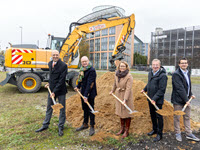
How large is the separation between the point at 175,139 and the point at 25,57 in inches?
291

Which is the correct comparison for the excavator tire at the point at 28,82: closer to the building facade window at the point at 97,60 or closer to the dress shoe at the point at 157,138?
the dress shoe at the point at 157,138

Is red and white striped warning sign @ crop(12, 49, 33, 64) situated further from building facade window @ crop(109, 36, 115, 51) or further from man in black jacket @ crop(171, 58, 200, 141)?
building facade window @ crop(109, 36, 115, 51)

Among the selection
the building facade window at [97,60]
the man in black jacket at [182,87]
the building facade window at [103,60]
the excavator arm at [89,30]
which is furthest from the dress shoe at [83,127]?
the building facade window at [97,60]

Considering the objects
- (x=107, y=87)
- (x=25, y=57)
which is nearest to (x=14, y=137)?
(x=107, y=87)

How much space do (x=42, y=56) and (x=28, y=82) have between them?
1553mm

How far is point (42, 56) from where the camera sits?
772 centimetres

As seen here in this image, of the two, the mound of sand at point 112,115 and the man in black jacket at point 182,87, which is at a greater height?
the man in black jacket at point 182,87

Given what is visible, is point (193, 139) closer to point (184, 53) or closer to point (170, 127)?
point (170, 127)

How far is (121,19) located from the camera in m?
7.60

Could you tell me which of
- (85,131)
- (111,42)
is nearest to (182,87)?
(85,131)

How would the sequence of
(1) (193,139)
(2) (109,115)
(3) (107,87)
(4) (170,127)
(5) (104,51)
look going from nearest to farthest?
(1) (193,139)
(4) (170,127)
(2) (109,115)
(3) (107,87)
(5) (104,51)

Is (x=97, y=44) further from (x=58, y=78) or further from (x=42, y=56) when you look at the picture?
(x=58, y=78)

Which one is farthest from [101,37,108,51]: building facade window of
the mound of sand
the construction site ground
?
the construction site ground

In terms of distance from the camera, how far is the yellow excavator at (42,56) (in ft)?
23.9
